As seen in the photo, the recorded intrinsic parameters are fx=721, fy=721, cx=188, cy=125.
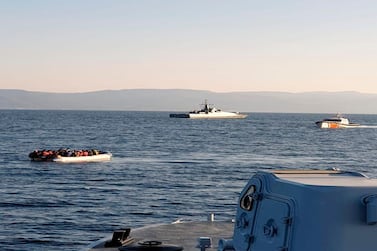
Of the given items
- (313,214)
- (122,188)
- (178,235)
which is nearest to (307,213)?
(313,214)

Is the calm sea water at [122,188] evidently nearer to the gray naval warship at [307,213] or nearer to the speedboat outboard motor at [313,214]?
the gray naval warship at [307,213]

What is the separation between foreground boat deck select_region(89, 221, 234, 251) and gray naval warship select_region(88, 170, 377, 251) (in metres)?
6.74

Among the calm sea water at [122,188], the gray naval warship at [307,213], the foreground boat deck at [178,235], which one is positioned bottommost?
the calm sea water at [122,188]

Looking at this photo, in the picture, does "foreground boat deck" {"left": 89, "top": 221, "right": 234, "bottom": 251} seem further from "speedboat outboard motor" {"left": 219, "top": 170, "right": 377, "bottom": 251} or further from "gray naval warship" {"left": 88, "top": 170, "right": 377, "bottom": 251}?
"speedboat outboard motor" {"left": 219, "top": 170, "right": 377, "bottom": 251}

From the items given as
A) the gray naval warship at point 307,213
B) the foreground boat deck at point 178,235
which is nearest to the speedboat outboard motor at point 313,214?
A: the gray naval warship at point 307,213

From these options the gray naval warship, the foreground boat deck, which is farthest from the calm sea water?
the gray naval warship

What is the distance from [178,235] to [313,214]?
1145cm

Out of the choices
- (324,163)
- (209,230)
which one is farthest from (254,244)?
(324,163)

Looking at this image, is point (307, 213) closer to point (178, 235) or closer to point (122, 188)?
point (178, 235)

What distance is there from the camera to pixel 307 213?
9.41m

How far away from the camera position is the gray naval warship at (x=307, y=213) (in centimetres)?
923

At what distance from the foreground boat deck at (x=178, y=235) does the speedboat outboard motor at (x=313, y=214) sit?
7024mm

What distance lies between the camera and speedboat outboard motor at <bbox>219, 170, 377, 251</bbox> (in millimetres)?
9227

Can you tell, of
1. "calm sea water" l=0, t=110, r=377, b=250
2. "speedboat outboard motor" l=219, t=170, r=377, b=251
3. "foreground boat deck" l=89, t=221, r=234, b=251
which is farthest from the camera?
"calm sea water" l=0, t=110, r=377, b=250
